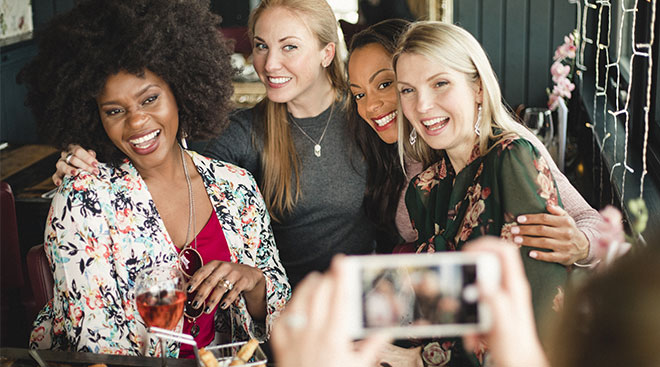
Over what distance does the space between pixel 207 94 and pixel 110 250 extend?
0.56 metres

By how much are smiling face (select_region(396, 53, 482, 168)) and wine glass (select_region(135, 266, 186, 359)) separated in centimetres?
71

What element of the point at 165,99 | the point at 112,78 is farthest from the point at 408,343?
the point at 112,78

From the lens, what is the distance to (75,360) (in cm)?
141

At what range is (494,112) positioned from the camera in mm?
1661

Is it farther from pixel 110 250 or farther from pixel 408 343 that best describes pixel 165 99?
pixel 408 343

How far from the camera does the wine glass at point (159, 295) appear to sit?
4.49ft

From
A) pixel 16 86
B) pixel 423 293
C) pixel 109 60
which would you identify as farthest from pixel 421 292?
pixel 16 86

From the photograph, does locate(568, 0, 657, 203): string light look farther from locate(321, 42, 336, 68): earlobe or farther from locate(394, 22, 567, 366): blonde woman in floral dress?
locate(321, 42, 336, 68): earlobe

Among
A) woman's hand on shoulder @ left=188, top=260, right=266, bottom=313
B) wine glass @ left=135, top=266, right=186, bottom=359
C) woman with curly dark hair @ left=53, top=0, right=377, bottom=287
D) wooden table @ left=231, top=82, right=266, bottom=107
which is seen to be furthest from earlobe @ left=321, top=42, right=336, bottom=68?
wooden table @ left=231, top=82, right=266, bottom=107

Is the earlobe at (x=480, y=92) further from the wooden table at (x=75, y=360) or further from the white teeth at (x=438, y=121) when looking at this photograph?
the wooden table at (x=75, y=360)

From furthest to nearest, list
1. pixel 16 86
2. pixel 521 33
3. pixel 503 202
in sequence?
pixel 16 86 → pixel 521 33 → pixel 503 202

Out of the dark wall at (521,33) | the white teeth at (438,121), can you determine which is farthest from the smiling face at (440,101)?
the dark wall at (521,33)

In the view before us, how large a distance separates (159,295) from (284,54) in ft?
3.65

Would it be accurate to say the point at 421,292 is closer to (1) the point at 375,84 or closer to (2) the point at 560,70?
(1) the point at 375,84
